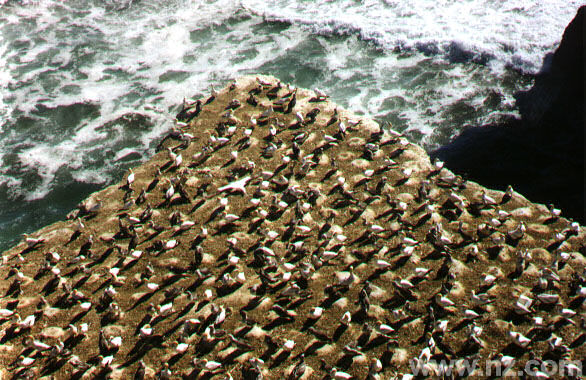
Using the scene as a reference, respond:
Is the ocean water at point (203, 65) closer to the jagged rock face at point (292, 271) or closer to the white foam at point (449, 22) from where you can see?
the white foam at point (449, 22)

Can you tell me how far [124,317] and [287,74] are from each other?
11967 millimetres

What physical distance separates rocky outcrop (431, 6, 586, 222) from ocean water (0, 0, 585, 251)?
53.3 inches

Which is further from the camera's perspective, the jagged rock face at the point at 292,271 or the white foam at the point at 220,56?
the white foam at the point at 220,56

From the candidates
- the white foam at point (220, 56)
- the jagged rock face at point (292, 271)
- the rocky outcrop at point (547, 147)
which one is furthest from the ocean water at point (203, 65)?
the jagged rock face at point (292, 271)

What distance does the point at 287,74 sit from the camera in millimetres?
17891

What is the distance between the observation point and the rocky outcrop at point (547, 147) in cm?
1248

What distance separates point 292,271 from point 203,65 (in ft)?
39.5

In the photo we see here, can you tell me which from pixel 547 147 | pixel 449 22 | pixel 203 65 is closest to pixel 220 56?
pixel 203 65

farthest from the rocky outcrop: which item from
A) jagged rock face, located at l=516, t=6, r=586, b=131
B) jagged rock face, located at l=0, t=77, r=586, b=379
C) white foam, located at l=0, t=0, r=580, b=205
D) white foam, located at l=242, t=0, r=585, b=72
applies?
white foam, located at l=242, t=0, r=585, b=72

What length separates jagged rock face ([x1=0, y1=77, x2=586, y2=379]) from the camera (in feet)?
23.6

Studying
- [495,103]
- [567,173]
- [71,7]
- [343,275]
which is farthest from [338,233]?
[71,7]

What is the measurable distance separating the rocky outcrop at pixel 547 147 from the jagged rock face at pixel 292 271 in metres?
3.16

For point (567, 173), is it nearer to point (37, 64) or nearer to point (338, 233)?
point (338, 233)

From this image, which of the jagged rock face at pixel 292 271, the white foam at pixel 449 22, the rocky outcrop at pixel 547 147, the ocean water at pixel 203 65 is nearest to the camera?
the jagged rock face at pixel 292 271
